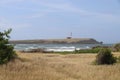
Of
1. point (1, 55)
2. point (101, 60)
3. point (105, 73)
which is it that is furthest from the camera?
point (101, 60)

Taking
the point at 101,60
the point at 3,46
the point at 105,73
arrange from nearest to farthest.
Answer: the point at 105,73
the point at 3,46
the point at 101,60

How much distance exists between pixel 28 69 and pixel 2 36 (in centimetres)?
1169

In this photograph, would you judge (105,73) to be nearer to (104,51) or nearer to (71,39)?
(104,51)

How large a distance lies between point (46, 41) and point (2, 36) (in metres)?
153

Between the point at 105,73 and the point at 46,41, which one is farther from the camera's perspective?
the point at 46,41

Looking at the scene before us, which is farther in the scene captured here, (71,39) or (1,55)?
(71,39)

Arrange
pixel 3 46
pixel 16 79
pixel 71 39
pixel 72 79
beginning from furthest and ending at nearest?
1. pixel 71 39
2. pixel 3 46
3. pixel 72 79
4. pixel 16 79

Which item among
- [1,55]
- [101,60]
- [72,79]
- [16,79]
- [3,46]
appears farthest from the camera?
[101,60]

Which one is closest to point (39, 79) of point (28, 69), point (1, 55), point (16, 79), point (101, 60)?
point (16, 79)

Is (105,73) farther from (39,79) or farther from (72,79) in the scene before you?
(39,79)

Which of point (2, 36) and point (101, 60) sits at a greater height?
point (2, 36)

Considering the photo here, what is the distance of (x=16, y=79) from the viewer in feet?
40.9

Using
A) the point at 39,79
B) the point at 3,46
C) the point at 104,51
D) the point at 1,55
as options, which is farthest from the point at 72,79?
the point at 104,51

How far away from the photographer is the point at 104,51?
90.1ft
